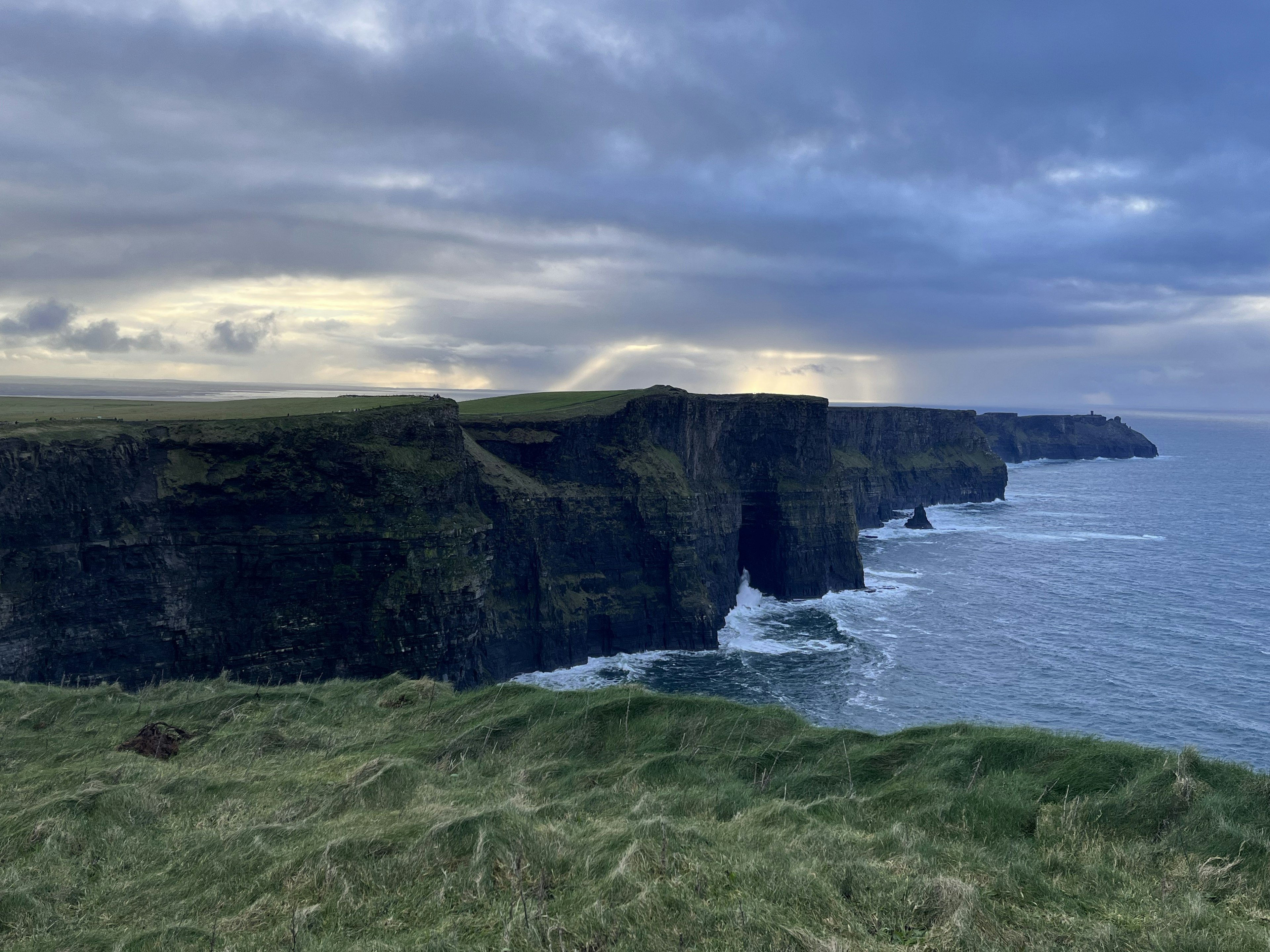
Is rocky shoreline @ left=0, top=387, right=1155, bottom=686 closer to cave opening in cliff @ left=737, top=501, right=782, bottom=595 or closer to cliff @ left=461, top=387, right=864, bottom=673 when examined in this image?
cliff @ left=461, top=387, right=864, bottom=673

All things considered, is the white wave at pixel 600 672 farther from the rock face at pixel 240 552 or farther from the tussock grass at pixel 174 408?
the tussock grass at pixel 174 408

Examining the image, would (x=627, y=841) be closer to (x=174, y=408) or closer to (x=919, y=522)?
(x=174, y=408)

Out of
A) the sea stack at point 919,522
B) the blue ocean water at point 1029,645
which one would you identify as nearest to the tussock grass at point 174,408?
the blue ocean water at point 1029,645

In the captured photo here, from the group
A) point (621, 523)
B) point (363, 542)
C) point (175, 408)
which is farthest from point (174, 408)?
point (621, 523)

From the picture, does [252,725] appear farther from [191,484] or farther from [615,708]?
[191,484]

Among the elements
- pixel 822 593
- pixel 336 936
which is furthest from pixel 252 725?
pixel 822 593

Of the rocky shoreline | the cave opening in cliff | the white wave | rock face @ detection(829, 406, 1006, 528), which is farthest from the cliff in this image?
rock face @ detection(829, 406, 1006, 528)

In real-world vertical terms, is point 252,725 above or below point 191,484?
below
